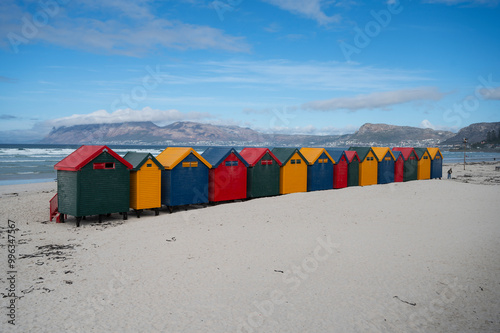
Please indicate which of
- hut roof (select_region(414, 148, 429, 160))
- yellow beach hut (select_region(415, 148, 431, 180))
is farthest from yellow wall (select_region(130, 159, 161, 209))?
yellow beach hut (select_region(415, 148, 431, 180))

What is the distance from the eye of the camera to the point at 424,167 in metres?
32.8

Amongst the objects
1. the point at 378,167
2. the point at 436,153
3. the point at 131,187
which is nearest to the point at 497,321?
the point at 131,187

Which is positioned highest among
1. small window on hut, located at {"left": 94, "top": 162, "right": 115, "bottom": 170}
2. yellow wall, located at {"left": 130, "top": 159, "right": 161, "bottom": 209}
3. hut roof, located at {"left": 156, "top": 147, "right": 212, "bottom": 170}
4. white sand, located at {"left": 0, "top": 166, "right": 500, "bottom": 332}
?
hut roof, located at {"left": 156, "top": 147, "right": 212, "bottom": 170}

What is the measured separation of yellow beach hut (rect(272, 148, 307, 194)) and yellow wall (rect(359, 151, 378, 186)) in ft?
18.2

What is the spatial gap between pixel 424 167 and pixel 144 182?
82.9 ft

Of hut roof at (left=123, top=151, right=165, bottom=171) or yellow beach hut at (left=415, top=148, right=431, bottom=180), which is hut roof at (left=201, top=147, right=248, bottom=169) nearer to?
hut roof at (left=123, top=151, right=165, bottom=171)

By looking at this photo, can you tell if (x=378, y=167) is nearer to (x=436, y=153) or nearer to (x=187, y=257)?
(x=436, y=153)

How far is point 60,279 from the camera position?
919cm

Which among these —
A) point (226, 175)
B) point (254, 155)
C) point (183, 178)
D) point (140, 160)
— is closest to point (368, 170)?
point (254, 155)

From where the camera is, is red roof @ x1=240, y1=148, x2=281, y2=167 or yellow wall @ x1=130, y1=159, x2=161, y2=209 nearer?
yellow wall @ x1=130, y1=159, x2=161, y2=209

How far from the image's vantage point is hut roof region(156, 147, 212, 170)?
57.5 ft

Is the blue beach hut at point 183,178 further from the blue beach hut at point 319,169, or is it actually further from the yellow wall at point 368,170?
the yellow wall at point 368,170

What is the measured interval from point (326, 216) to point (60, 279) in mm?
10563

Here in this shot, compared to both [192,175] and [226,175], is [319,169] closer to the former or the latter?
[226,175]
